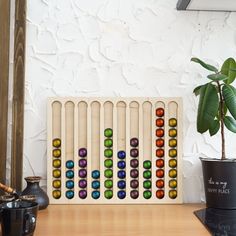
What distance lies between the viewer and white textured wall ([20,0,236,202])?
124 cm

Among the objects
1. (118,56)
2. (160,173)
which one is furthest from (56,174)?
(118,56)

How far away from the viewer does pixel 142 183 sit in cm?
120

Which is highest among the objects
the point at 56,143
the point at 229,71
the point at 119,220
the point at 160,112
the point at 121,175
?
the point at 229,71

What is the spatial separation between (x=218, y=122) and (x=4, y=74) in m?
0.71

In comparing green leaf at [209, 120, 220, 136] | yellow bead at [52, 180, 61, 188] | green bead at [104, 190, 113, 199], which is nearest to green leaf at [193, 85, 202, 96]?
green leaf at [209, 120, 220, 136]

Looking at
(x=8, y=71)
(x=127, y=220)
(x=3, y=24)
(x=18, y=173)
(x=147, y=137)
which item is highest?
(x=3, y=24)

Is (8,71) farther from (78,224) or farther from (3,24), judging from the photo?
(78,224)

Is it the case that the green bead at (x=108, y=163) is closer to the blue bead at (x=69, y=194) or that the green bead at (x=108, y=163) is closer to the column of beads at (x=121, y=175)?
the column of beads at (x=121, y=175)

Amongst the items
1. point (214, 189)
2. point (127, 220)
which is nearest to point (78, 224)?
point (127, 220)

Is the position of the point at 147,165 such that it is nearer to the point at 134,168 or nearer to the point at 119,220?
the point at 134,168

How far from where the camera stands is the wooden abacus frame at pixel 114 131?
119 centimetres

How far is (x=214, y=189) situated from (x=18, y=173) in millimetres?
637

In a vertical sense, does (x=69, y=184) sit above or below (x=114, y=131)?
below

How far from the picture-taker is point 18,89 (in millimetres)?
1198
